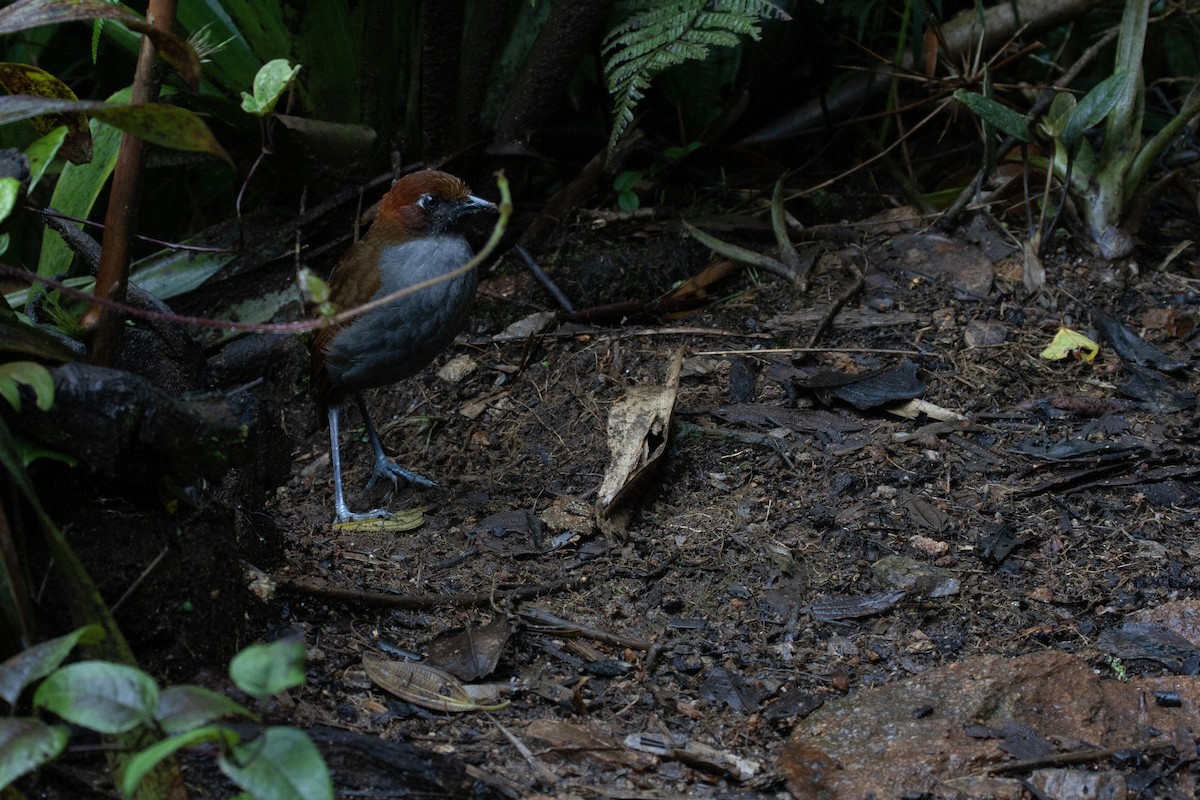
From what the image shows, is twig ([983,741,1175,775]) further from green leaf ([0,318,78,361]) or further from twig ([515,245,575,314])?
twig ([515,245,575,314])

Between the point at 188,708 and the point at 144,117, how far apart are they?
112cm

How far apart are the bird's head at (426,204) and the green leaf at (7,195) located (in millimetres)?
2218

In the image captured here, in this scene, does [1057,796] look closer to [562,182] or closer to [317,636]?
[317,636]

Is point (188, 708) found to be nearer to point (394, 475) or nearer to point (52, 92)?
point (52, 92)

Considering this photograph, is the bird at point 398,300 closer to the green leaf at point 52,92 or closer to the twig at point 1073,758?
the green leaf at point 52,92

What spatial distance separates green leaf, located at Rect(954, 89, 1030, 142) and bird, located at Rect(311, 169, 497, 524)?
1788mm

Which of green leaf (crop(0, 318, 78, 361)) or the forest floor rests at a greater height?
green leaf (crop(0, 318, 78, 361))

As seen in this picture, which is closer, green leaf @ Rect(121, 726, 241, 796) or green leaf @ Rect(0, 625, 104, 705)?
green leaf @ Rect(121, 726, 241, 796)

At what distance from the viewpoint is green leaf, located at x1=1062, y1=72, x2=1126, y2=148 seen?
4.11 metres

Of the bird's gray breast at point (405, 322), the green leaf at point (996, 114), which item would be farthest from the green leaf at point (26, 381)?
the green leaf at point (996, 114)

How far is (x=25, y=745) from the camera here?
5.62ft

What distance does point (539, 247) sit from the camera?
5133 millimetres

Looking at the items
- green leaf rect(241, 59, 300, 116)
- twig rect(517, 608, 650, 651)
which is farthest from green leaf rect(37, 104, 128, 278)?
twig rect(517, 608, 650, 651)

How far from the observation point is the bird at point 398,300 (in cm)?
402
